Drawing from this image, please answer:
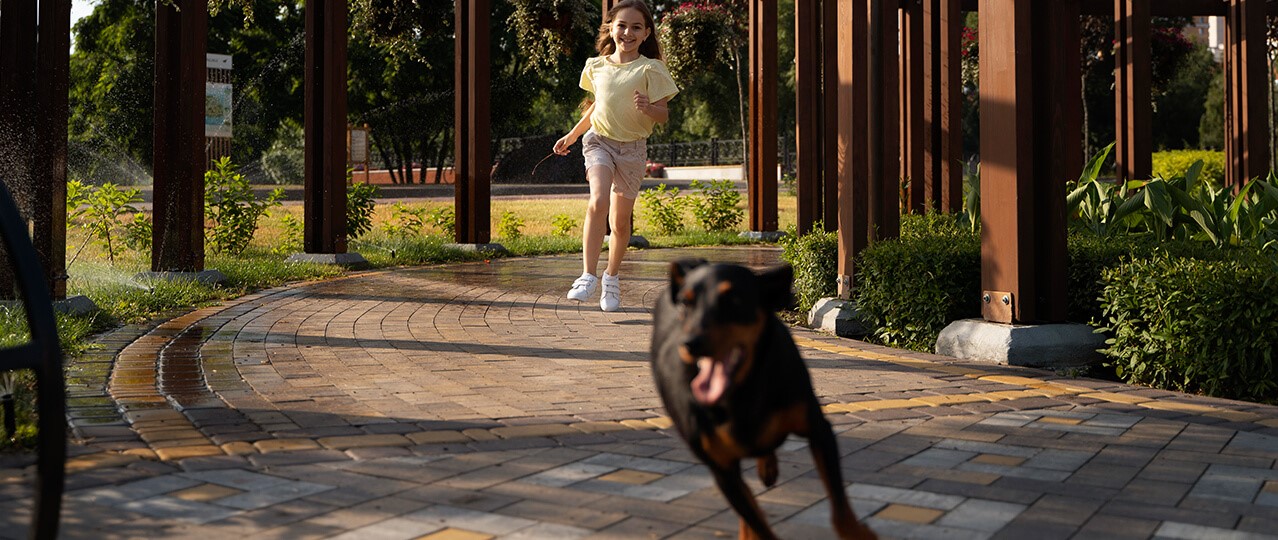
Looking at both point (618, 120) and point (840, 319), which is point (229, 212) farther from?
point (840, 319)

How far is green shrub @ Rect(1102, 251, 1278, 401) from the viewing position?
5.03 meters

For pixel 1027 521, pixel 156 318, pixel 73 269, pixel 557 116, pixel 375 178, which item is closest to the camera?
pixel 1027 521

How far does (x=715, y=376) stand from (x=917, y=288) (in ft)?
14.6

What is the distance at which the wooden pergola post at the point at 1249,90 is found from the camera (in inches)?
480

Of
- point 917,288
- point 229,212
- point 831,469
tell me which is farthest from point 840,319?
point 229,212

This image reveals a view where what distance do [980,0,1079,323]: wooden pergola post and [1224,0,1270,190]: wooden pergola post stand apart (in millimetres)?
7496

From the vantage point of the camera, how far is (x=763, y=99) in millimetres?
14648

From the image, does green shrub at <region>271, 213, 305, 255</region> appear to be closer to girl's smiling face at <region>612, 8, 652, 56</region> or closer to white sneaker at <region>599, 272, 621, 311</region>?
white sneaker at <region>599, 272, 621, 311</region>

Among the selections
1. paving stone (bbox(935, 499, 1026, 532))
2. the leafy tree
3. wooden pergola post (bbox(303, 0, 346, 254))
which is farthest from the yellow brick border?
the leafy tree

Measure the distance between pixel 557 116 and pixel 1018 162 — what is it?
6438cm

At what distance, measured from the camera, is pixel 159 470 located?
353 cm

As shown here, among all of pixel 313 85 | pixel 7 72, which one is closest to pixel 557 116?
pixel 313 85

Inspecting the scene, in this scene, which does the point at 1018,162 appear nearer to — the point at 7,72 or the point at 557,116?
the point at 7,72

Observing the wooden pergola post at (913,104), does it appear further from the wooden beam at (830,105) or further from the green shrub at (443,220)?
the green shrub at (443,220)
